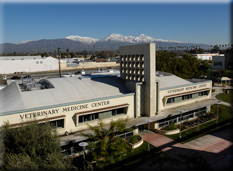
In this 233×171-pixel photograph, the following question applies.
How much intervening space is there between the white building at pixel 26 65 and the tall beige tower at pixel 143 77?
71.0m

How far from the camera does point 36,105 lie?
2061 centimetres

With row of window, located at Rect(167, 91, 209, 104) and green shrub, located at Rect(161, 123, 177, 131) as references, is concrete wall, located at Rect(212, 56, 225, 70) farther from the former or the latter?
green shrub, located at Rect(161, 123, 177, 131)

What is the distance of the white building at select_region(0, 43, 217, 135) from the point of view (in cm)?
2045

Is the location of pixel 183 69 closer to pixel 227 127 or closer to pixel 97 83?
pixel 227 127

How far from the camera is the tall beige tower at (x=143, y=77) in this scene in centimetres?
2512

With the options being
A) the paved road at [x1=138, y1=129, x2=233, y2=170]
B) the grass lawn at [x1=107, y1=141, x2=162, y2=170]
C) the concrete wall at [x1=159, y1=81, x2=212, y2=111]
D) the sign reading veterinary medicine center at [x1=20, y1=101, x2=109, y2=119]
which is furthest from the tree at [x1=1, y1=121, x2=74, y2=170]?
the concrete wall at [x1=159, y1=81, x2=212, y2=111]

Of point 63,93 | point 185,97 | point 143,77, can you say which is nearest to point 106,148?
point 63,93

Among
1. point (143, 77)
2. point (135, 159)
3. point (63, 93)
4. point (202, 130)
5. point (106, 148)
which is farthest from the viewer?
point (202, 130)

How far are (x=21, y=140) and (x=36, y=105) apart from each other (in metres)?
7.27

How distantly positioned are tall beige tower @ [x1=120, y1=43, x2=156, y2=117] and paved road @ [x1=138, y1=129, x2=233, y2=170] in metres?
3.77

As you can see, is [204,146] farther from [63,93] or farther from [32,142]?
[32,142]

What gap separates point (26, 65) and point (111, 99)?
73.9 meters

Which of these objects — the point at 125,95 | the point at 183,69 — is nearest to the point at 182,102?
the point at 125,95

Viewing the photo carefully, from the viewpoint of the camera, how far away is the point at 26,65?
8625 centimetres
